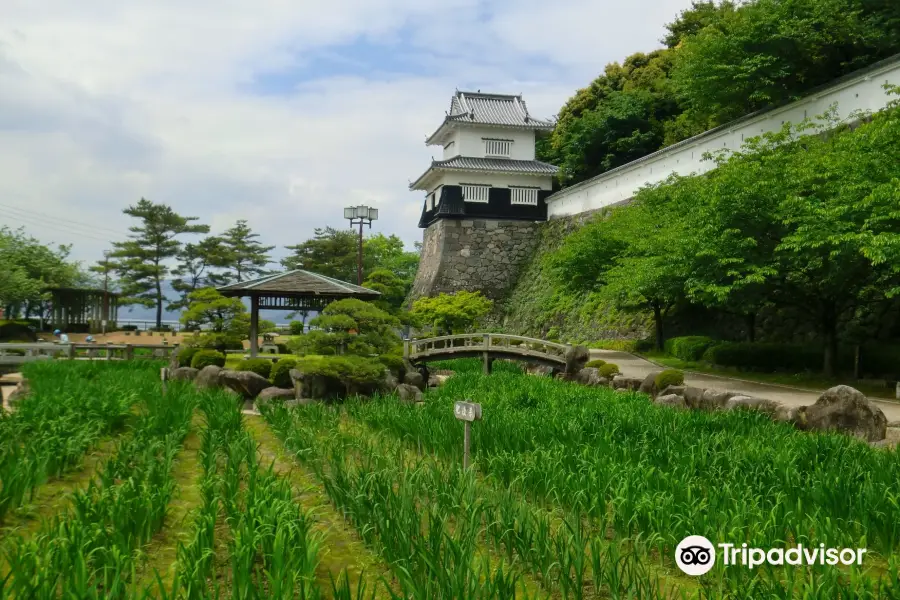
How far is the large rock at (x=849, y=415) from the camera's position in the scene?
7.59 m

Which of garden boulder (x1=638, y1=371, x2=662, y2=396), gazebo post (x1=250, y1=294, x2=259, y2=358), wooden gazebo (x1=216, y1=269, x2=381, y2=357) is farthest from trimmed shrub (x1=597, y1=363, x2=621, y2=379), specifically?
gazebo post (x1=250, y1=294, x2=259, y2=358)

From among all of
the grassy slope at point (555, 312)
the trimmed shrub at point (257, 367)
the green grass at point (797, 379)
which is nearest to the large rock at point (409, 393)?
the trimmed shrub at point (257, 367)

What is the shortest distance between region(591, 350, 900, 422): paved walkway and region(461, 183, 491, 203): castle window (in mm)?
13653

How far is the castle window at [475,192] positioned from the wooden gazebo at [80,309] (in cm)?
1889

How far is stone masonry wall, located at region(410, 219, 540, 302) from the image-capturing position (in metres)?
29.4

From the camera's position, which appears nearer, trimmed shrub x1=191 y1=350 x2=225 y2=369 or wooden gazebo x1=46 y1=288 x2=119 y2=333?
trimmed shrub x1=191 y1=350 x2=225 y2=369

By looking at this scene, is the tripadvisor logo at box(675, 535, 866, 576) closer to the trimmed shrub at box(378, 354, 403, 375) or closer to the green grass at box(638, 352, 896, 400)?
the green grass at box(638, 352, 896, 400)

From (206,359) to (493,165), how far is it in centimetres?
1850

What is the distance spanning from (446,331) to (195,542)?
69.3 feet

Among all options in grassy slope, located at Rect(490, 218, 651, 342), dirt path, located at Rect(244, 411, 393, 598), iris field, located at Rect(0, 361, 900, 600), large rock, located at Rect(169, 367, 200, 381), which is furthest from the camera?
grassy slope, located at Rect(490, 218, 651, 342)

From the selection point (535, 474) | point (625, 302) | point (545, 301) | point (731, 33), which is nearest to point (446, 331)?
point (545, 301)

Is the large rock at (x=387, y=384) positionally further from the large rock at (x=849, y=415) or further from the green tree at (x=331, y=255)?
the green tree at (x=331, y=255)

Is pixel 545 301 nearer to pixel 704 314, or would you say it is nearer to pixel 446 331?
pixel 446 331

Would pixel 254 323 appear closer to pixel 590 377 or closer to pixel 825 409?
pixel 590 377
